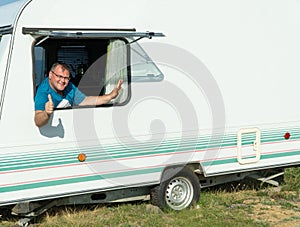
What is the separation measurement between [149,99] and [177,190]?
51.1 inches

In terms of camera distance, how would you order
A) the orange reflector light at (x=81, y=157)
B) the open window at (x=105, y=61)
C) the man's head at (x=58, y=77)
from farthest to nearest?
the open window at (x=105, y=61) → the orange reflector light at (x=81, y=157) → the man's head at (x=58, y=77)

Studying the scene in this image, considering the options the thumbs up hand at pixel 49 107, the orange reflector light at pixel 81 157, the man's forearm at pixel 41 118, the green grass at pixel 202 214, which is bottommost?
the green grass at pixel 202 214

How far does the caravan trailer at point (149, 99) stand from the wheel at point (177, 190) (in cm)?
1

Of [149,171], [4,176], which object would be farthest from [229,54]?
[4,176]

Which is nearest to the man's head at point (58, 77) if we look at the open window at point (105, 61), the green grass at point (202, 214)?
the open window at point (105, 61)

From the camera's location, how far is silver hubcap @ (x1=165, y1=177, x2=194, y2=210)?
7422 millimetres

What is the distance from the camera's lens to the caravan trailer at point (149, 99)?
6.25 metres

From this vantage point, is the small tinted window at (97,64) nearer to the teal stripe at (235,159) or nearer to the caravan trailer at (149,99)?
the caravan trailer at (149,99)

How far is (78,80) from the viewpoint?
6895 millimetres

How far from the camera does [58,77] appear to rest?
6406 millimetres

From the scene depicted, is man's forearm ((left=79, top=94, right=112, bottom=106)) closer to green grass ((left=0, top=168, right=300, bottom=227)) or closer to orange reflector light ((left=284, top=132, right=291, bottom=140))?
green grass ((left=0, top=168, right=300, bottom=227))

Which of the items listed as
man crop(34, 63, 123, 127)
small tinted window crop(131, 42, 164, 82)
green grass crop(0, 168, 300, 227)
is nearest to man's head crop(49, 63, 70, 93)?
man crop(34, 63, 123, 127)

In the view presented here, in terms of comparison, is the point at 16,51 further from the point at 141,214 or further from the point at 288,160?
the point at 288,160

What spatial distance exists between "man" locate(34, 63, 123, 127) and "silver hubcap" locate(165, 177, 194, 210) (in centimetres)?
147
